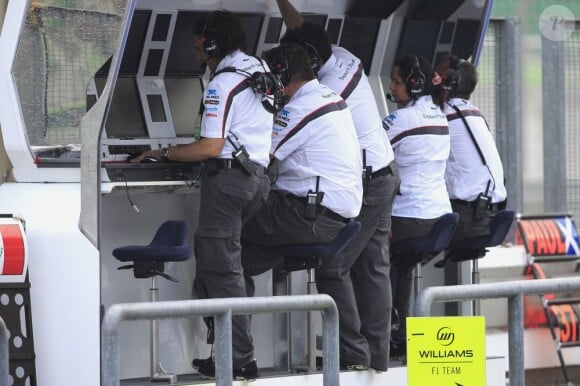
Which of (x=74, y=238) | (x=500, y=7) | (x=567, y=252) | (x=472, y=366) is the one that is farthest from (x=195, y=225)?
(x=500, y=7)

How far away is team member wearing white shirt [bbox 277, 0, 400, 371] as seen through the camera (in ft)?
24.0

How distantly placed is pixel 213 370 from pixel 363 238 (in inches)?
39.4

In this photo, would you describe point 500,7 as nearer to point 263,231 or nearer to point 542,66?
point 542,66

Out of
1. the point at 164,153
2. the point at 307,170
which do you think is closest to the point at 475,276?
the point at 307,170

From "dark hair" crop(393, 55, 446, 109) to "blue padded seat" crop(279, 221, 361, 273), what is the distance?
3.96ft

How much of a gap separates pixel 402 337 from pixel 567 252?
310 centimetres

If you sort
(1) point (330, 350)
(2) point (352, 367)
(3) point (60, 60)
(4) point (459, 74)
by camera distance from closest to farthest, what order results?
(1) point (330, 350) → (3) point (60, 60) → (2) point (352, 367) → (4) point (459, 74)

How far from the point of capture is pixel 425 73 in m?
8.12

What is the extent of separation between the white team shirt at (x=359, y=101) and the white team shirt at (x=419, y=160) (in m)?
0.20

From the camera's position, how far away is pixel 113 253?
701 centimetres

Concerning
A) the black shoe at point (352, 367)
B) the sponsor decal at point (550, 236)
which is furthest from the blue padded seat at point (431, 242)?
the sponsor decal at point (550, 236)

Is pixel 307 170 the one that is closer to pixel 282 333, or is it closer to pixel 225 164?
pixel 225 164

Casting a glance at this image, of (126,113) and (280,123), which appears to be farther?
(126,113)

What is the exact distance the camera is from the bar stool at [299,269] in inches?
279
